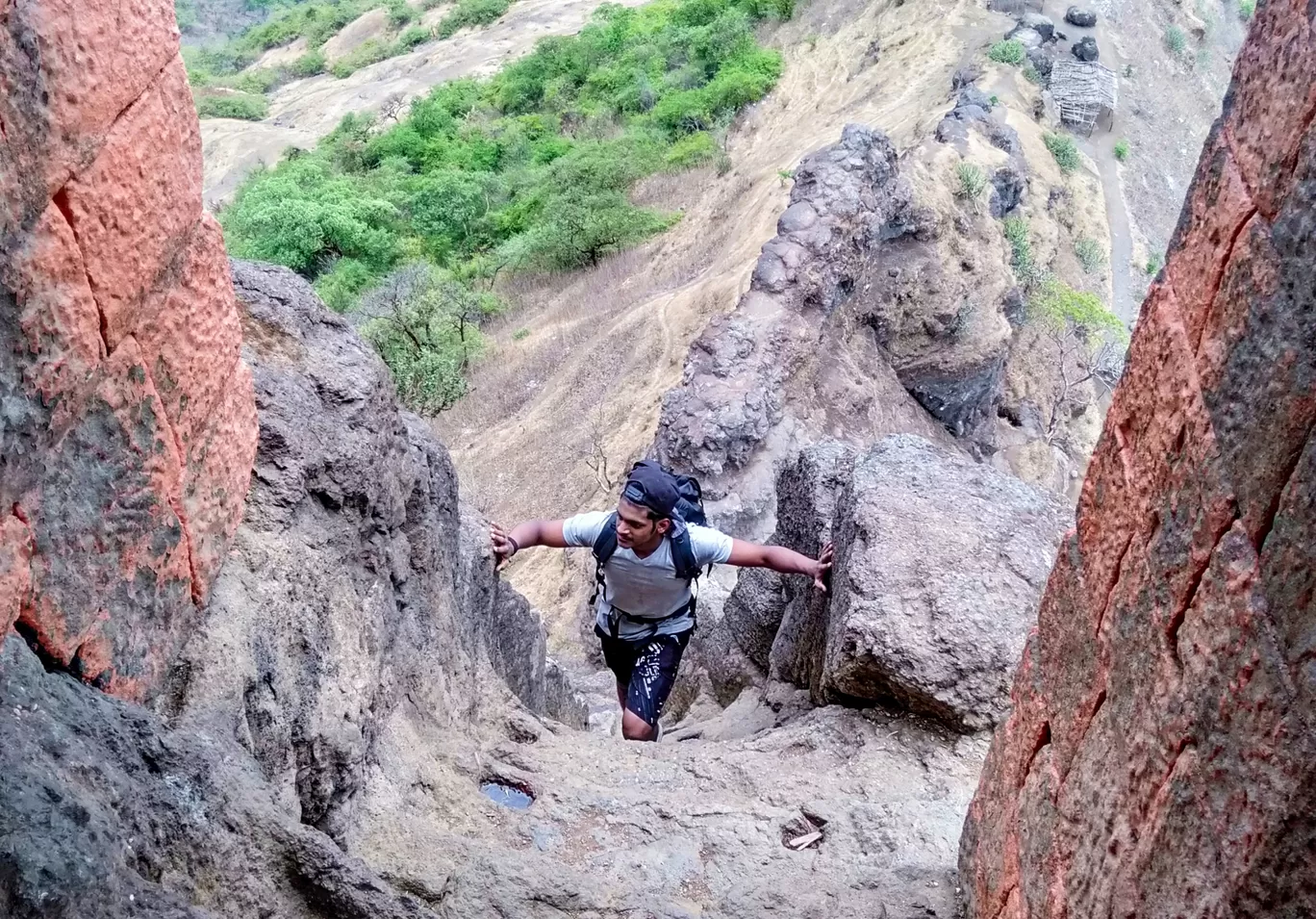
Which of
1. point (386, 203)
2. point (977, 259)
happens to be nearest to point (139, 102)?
point (977, 259)

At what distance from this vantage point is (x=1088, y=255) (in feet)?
71.3

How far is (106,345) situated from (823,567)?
3745mm

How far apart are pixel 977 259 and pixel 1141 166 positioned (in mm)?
13661

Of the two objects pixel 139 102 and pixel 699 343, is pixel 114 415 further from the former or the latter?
pixel 699 343

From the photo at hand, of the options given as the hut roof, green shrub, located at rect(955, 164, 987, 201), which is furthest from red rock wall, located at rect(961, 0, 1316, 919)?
the hut roof

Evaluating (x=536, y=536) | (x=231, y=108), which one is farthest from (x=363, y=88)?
(x=536, y=536)

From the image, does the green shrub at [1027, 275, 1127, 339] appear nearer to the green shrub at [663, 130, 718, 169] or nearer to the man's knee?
the green shrub at [663, 130, 718, 169]

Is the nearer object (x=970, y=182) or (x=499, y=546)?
(x=499, y=546)

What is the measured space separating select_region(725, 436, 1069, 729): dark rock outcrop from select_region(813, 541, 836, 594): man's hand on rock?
3.4 inches

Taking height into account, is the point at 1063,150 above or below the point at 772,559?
above

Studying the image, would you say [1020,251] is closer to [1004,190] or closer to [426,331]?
[1004,190]

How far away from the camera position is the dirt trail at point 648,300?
14.0 metres

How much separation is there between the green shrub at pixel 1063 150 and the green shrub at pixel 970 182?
7.80 metres

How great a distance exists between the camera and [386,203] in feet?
87.2
